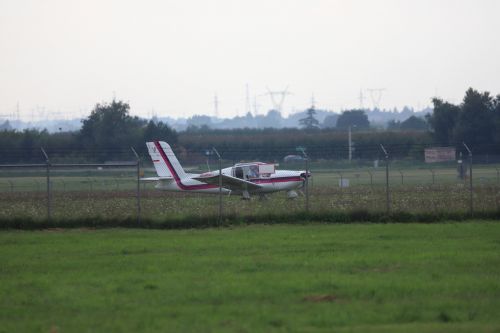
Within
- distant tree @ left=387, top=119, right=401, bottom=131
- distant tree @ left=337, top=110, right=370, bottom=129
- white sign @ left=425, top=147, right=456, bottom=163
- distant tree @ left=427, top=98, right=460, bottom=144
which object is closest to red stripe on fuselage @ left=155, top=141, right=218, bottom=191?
white sign @ left=425, top=147, right=456, bottom=163

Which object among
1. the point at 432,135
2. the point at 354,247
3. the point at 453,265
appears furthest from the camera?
the point at 432,135

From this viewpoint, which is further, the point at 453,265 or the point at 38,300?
the point at 453,265

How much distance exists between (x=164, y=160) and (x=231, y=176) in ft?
8.82

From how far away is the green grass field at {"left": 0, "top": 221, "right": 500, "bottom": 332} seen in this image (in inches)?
334

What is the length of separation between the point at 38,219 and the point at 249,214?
192 inches

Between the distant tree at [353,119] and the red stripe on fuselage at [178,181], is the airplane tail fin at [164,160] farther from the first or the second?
the distant tree at [353,119]

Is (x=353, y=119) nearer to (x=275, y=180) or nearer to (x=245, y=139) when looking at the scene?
(x=245, y=139)

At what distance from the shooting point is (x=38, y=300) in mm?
9711

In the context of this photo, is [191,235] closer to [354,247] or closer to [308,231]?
[308,231]

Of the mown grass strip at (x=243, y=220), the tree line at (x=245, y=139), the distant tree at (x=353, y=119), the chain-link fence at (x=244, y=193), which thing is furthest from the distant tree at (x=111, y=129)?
the distant tree at (x=353, y=119)

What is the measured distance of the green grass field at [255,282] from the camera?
8.48 m

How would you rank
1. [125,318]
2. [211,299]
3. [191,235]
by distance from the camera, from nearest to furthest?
1. [125,318]
2. [211,299]
3. [191,235]

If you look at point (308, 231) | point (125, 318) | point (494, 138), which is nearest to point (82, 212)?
point (308, 231)

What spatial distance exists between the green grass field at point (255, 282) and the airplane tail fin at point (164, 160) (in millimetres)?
14856
